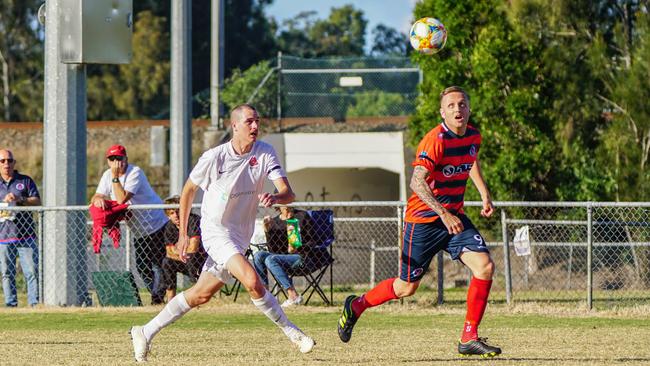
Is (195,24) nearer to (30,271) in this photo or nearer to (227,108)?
(227,108)

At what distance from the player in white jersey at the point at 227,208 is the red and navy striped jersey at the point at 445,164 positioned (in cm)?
109

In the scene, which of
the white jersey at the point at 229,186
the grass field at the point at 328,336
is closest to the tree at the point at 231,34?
the grass field at the point at 328,336

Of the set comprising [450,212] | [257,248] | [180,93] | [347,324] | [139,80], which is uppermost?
[139,80]

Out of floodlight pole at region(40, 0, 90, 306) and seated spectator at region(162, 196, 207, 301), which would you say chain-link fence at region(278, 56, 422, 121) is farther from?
seated spectator at region(162, 196, 207, 301)

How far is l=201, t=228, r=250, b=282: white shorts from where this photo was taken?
950 cm

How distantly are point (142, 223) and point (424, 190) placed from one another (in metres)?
7.15

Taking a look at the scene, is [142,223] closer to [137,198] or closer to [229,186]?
[137,198]

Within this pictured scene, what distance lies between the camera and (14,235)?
1647cm

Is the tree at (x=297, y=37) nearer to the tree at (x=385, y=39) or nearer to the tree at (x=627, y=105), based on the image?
the tree at (x=385, y=39)

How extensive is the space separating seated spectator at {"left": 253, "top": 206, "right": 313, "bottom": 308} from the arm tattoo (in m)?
6.32

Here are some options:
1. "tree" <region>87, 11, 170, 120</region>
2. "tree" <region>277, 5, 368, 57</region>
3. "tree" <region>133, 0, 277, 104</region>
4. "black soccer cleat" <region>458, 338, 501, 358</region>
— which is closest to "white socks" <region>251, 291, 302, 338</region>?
"black soccer cleat" <region>458, 338, 501, 358</region>

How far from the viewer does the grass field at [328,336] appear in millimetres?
9875

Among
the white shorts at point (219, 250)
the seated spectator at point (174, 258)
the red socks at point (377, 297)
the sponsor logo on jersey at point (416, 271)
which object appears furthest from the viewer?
the seated spectator at point (174, 258)

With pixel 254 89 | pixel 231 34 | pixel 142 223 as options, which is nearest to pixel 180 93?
pixel 142 223
